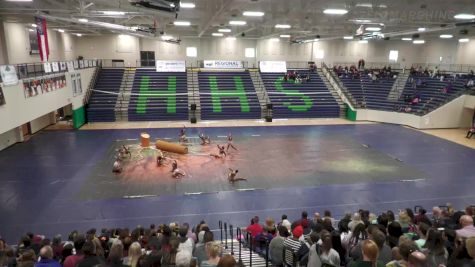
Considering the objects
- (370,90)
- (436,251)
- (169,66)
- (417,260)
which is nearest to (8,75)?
(417,260)

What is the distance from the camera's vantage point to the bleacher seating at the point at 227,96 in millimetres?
28828

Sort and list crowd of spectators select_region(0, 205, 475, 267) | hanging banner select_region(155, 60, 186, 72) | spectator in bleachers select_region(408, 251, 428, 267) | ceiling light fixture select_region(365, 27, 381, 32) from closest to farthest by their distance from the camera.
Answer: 1. spectator in bleachers select_region(408, 251, 428, 267)
2. crowd of spectators select_region(0, 205, 475, 267)
3. ceiling light fixture select_region(365, 27, 381, 32)
4. hanging banner select_region(155, 60, 186, 72)

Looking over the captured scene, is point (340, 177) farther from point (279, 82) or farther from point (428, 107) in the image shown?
point (279, 82)

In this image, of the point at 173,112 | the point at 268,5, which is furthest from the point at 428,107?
the point at 173,112

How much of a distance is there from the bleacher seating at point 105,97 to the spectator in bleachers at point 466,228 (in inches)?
1009

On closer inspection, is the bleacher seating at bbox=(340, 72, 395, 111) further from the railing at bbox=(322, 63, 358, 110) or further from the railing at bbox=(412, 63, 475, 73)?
the railing at bbox=(412, 63, 475, 73)

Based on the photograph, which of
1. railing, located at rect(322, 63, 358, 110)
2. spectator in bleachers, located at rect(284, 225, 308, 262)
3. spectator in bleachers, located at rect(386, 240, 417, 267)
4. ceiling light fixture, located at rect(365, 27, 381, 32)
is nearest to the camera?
spectator in bleachers, located at rect(386, 240, 417, 267)

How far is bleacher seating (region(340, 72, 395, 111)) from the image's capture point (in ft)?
95.8

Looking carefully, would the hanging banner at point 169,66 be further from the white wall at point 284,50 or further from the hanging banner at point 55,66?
the hanging banner at point 55,66

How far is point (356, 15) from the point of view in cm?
1714

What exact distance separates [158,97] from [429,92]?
78.5 ft

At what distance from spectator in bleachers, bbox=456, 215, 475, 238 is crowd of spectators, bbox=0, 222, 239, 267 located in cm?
465

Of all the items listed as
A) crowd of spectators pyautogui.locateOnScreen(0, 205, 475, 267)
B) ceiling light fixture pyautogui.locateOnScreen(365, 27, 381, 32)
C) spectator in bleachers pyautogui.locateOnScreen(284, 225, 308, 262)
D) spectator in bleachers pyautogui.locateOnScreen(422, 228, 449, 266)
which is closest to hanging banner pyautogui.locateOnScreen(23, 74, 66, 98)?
crowd of spectators pyautogui.locateOnScreen(0, 205, 475, 267)

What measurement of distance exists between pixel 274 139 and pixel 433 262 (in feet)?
54.0
